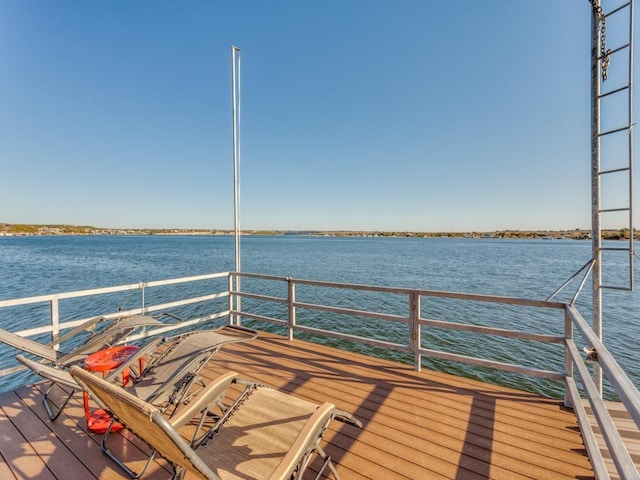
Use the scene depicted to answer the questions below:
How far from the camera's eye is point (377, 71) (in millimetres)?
11812

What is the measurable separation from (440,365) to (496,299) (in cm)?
451

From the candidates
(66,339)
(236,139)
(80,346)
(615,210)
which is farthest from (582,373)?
(236,139)

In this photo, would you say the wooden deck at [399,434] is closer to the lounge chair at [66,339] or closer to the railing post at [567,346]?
the railing post at [567,346]

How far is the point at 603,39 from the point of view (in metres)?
2.76

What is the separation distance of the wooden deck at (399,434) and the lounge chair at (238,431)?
0.50 metres

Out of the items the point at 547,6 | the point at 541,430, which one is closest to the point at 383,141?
the point at 547,6

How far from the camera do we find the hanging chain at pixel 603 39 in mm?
2676

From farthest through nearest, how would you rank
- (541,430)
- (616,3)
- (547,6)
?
(547,6) → (616,3) → (541,430)

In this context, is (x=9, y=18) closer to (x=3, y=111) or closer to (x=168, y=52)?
(x=168, y=52)

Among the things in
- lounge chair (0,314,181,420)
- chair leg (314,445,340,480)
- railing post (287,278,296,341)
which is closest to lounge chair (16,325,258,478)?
lounge chair (0,314,181,420)

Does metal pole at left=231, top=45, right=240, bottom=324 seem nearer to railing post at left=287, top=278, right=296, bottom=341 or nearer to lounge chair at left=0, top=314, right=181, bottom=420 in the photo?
railing post at left=287, top=278, right=296, bottom=341

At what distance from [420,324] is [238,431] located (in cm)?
238

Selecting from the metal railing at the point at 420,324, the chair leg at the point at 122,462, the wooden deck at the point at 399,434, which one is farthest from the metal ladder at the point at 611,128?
the chair leg at the point at 122,462

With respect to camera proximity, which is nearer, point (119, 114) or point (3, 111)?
point (3, 111)
